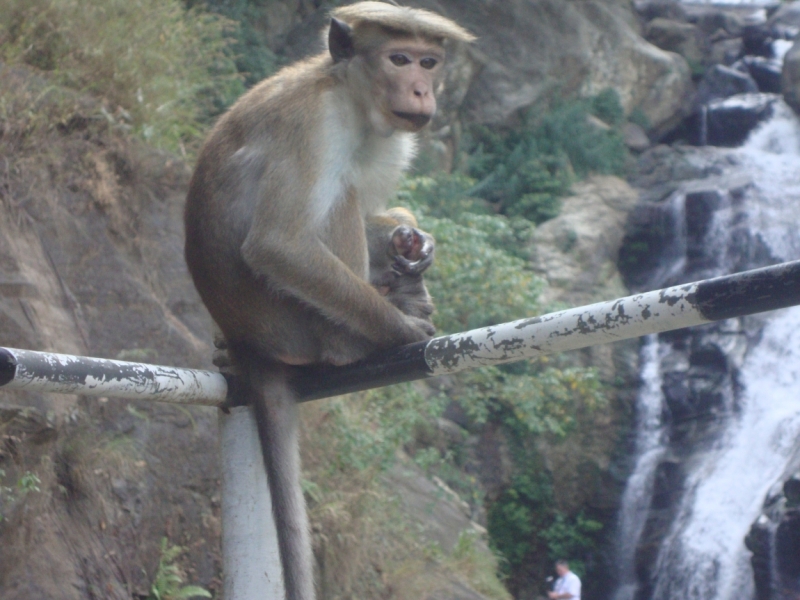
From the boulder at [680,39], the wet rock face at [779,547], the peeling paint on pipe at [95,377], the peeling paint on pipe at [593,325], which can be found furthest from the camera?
the boulder at [680,39]

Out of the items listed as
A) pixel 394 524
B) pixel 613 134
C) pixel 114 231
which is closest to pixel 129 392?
pixel 114 231

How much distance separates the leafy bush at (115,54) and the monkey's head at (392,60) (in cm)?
304

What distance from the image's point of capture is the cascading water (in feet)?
36.2

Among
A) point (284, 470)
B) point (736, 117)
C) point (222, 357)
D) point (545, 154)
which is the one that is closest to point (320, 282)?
point (222, 357)

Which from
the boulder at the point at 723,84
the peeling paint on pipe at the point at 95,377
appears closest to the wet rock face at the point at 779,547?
the peeling paint on pipe at the point at 95,377

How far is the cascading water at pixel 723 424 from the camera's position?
11.0 m

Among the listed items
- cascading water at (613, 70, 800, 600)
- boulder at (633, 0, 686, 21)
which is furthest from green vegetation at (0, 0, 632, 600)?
boulder at (633, 0, 686, 21)

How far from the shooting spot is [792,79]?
17047mm

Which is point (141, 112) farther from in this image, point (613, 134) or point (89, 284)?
point (613, 134)

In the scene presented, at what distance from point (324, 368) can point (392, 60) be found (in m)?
1.04

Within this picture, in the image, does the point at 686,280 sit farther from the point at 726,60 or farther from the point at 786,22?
the point at 786,22

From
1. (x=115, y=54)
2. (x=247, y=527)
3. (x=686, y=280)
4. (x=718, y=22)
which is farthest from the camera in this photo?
(x=718, y=22)

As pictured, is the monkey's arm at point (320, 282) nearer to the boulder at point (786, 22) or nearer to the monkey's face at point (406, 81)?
the monkey's face at point (406, 81)

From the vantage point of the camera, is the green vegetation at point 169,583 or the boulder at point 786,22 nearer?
the green vegetation at point 169,583
